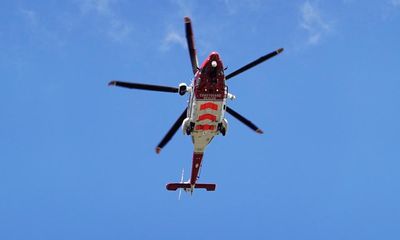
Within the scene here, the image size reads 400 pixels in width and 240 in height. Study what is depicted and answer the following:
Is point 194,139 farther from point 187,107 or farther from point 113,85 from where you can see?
point 113,85

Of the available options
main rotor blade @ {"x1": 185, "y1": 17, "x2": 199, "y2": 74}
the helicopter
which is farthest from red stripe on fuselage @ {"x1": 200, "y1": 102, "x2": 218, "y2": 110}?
main rotor blade @ {"x1": 185, "y1": 17, "x2": 199, "y2": 74}

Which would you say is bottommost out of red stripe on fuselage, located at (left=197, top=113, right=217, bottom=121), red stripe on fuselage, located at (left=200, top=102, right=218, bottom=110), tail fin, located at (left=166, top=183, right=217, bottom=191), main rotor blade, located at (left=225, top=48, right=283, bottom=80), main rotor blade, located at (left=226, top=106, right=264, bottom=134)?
tail fin, located at (left=166, top=183, right=217, bottom=191)

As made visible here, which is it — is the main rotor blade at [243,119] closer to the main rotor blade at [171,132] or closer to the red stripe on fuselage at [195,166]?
the main rotor blade at [171,132]


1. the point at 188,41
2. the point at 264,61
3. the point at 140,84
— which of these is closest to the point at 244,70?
the point at 264,61

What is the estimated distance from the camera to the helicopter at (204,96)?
50.7m

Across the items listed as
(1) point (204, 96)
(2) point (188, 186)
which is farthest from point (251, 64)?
(2) point (188, 186)

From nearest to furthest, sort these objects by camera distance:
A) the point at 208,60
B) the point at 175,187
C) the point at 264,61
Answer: the point at 208,60 < the point at 264,61 < the point at 175,187

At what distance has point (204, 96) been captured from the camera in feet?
169

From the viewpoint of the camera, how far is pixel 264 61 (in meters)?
53.3

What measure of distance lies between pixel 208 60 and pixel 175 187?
18.6m

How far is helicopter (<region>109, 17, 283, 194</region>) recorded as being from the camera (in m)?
50.7

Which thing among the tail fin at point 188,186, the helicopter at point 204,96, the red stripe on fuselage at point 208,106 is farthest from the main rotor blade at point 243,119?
the tail fin at point 188,186

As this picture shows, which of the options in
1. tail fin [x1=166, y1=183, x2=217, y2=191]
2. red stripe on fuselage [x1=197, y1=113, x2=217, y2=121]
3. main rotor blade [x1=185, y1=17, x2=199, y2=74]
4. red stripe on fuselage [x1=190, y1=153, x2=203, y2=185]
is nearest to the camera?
main rotor blade [x1=185, y1=17, x2=199, y2=74]

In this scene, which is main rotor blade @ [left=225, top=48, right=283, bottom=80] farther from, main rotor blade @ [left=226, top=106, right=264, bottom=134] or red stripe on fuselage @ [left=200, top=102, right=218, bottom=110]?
main rotor blade @ [left=226, top=106, right=264, bottom=134]
